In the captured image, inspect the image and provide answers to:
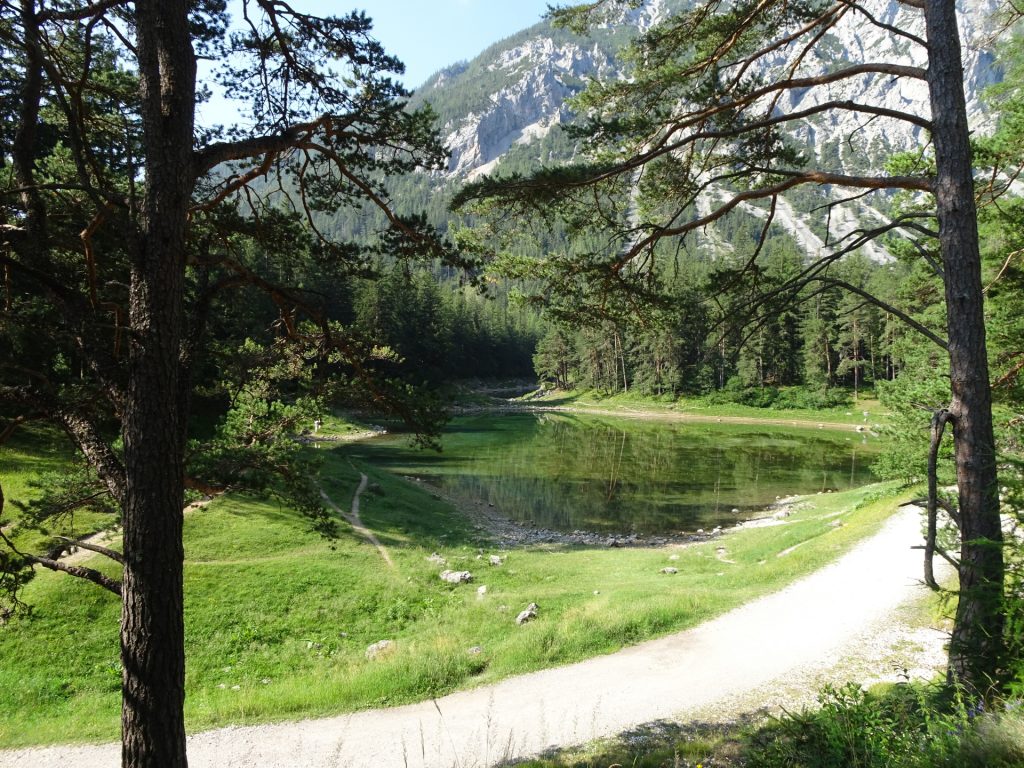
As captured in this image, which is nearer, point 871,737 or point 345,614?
point 871,737

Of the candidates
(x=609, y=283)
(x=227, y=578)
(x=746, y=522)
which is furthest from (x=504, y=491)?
(x=609, y=283)

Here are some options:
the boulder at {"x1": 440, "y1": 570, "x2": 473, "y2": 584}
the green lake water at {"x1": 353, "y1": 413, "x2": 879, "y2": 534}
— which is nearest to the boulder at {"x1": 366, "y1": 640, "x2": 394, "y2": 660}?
the boulder at {"x1": 440, "y1": 570, "x2": 473, "y2": 584}

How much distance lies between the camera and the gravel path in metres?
7.08

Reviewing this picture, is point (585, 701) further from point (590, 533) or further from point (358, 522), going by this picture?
point (590, 533)

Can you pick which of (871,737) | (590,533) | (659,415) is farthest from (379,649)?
(659,415)

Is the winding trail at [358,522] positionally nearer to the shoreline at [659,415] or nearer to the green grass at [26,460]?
the green grass at [26,460]

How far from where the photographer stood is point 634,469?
33531 mm

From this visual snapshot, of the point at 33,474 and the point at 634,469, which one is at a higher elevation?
the point at 33,474

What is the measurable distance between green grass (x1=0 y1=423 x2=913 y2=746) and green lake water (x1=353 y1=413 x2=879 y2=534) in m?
6.36

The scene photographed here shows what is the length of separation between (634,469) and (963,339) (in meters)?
29.6

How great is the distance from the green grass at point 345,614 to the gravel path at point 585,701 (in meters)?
0.48

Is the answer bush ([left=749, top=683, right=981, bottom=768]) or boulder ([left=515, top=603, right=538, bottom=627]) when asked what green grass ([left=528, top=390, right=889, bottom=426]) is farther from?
bush ([left=749, top=683, right=981, bottom=768])

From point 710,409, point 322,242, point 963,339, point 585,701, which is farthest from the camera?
point 710,409

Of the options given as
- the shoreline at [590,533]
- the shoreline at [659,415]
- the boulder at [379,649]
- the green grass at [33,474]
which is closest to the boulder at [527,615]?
the boulder at [379,649]
